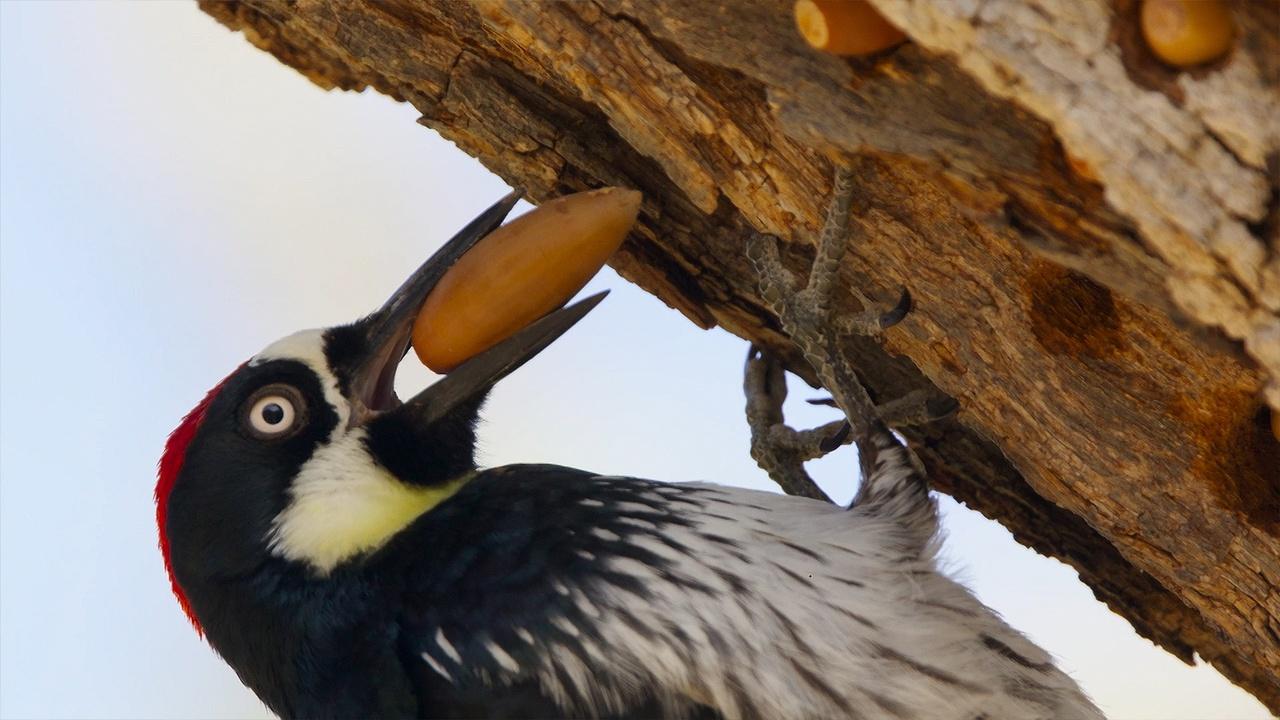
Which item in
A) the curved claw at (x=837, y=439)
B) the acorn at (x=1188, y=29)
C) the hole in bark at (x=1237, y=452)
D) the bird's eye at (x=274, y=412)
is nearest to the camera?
the acorn at (x=1188, y=29)

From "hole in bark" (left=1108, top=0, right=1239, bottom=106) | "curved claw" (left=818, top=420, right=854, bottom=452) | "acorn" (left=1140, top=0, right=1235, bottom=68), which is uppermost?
"acorn" (left=1140, top=0, right=1235, bottom=68)

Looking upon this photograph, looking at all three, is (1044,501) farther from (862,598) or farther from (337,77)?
(337,77)

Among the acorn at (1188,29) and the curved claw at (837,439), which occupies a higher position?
the acorn at (1188,29)

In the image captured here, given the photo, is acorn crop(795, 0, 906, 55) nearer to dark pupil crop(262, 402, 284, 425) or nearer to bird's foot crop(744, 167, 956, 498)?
bird's foot crop(744, 167, 956, 498)

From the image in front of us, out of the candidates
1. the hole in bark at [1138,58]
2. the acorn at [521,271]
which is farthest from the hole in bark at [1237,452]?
the acorn at [521,271]

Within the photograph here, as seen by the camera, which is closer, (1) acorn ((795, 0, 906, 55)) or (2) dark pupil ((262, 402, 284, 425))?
(1) acorn ((795, 0, 906, 55))

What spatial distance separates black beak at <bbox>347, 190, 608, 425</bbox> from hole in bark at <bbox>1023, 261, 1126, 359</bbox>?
804 mm

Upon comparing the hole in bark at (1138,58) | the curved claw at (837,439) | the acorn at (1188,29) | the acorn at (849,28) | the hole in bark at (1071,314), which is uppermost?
the acorn at (1188,29)

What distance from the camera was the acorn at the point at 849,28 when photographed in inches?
68.8

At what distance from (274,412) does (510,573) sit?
21.7 inches

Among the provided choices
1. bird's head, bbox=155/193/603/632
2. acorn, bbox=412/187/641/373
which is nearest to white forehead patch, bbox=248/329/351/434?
bird's head, bbox=155/193/603/632

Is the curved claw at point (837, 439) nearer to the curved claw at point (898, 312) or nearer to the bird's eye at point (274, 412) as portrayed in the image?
the curved claw at point (898, 312)

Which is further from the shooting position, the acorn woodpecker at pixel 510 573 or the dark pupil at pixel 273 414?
the dark pupil at pixel 273 414

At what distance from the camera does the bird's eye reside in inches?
95.7
